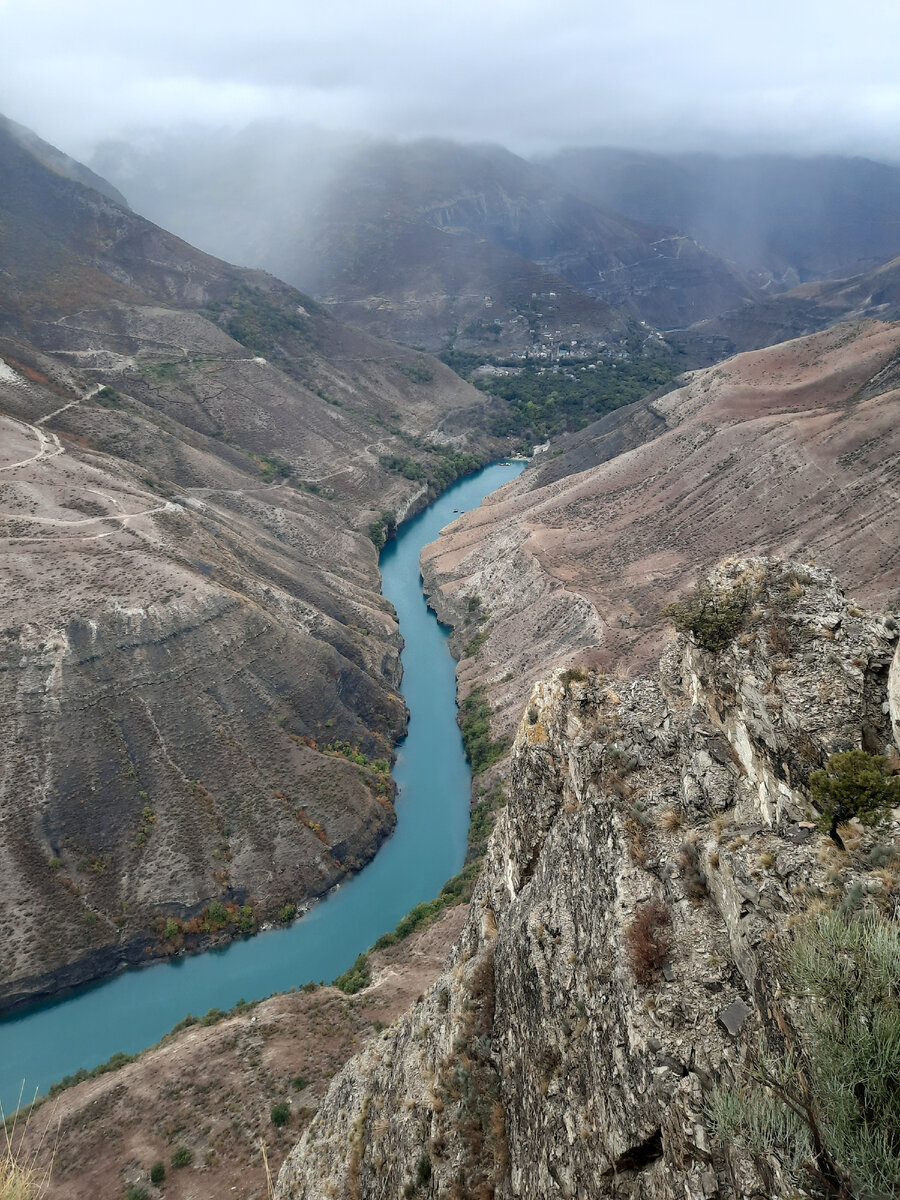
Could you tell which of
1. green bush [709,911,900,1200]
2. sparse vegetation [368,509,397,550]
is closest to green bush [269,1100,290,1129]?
green bush [709,911,900,1200]

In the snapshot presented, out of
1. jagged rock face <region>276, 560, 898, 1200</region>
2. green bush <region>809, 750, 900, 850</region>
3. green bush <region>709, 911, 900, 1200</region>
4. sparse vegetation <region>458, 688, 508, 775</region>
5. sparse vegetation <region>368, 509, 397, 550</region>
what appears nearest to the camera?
green bush <region>709, 911, 900, 1200</region>

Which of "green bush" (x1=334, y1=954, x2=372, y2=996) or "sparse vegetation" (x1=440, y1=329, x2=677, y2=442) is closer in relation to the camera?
"green bush" (x1=334, y1=954, x2=372, y2=996)

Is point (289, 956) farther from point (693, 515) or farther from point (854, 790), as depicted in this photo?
point (693, 515)

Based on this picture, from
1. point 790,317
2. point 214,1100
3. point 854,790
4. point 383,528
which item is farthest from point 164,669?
point 790,317

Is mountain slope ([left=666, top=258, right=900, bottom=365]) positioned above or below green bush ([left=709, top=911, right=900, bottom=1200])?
above

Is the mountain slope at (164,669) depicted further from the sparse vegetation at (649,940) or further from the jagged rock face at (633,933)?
the sparse vegetation at (649,940)

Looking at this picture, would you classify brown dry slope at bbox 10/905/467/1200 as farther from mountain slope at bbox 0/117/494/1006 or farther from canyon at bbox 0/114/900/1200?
mountain slope at bbox 0/117/494/1006

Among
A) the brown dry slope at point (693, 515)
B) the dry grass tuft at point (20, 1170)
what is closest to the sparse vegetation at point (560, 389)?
the brown dry slope at point (693, 515)
